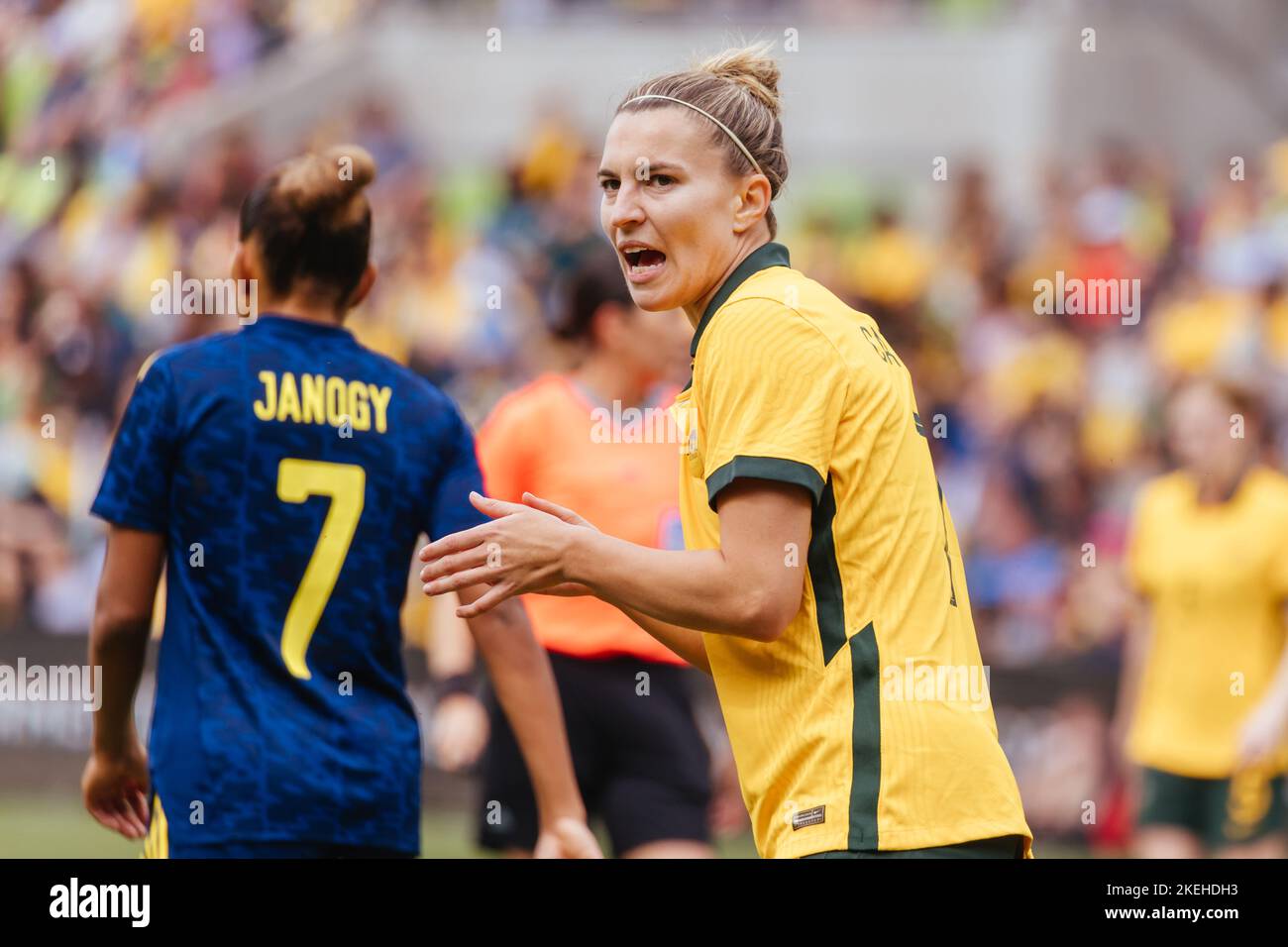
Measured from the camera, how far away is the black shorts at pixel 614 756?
19.5 ft

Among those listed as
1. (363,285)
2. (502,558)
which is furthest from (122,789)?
(502,558)

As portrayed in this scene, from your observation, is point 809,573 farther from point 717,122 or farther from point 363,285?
point 363,285

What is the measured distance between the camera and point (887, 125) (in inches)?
678

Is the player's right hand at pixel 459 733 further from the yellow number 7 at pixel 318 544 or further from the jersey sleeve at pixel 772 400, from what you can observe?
the jersey sleeve at pixel 772 400

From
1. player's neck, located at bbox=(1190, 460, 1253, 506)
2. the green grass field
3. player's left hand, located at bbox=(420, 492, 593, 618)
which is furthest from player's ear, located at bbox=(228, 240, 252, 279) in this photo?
the green grass field

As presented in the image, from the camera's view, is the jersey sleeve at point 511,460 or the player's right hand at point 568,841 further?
the jersey sleeve at point 511,460

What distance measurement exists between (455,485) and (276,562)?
18.2 inches

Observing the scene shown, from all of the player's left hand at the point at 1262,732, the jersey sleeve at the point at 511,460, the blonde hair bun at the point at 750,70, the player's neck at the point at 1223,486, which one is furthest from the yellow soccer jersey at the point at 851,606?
the player's neck at the point at 1223,486

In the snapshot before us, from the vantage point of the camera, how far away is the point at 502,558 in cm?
320

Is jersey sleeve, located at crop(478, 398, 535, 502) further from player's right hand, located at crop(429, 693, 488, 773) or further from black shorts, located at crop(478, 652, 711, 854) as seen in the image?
player's right hand, located at crop(429, 693, 488, 773)

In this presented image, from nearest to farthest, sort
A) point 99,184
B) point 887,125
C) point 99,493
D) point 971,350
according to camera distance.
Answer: point 99,493 < point 971,350 < point 99,184 < point 887,125
